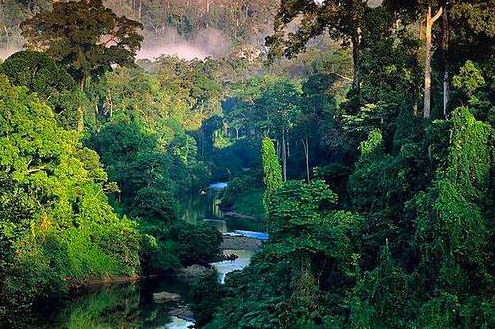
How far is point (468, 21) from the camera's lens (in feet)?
74.2

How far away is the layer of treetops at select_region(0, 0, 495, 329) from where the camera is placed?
17266 millimetres

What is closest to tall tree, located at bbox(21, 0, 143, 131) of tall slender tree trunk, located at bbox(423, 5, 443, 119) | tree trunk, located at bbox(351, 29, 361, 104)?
tree trunk, located at bbox(351, 29, 361, 104)

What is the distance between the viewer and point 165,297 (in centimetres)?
3228

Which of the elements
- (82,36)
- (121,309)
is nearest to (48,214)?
(121,309)

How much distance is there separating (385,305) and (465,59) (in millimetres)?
11267

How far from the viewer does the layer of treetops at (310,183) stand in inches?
680

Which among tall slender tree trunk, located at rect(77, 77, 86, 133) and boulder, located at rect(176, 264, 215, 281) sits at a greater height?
tall slender tree trunk, located at rect(77, 77, 86, 133)

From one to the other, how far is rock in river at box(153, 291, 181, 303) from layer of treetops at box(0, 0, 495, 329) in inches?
161

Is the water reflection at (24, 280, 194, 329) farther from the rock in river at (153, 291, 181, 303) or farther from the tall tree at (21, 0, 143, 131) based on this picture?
the tall tree at (21, 0, 143, 131)

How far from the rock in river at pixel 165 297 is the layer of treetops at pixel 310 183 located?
13.4 ft

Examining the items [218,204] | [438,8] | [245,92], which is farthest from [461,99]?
[245,92]

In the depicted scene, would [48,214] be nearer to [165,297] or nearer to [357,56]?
[165,297]

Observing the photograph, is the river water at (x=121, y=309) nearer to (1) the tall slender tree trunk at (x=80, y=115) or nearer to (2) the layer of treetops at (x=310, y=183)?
(2) the layer of treetops at (x=310, y=183)

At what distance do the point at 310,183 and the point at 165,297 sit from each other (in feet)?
42.1
